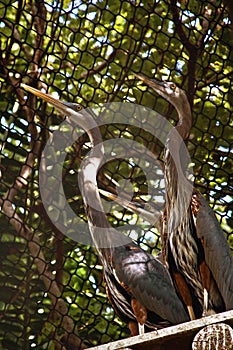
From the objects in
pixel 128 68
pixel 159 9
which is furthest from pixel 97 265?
pixel 159 9

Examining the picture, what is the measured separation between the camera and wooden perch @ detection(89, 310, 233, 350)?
2035 mm

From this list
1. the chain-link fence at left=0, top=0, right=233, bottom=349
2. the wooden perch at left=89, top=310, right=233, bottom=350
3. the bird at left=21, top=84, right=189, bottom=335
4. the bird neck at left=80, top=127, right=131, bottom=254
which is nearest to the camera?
the wooden perch at left=89, top=310, right=233, bottom=350

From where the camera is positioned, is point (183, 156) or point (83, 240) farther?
point (83, 240)

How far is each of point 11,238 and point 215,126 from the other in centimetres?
103

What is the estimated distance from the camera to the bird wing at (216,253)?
301 centimetres

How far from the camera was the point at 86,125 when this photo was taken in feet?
12.4

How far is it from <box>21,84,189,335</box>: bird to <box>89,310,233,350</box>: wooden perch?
956mm

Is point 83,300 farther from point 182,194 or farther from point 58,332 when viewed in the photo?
point 182,194

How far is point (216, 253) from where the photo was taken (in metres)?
3.02

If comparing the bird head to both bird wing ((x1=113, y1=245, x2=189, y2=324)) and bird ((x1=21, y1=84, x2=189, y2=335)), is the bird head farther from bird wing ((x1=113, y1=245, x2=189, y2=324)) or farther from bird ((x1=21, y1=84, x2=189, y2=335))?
bird wing ((x1=113, y1=245, x2=189, y2=324))

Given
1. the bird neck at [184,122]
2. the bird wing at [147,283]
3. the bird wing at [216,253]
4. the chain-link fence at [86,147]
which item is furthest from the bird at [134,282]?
the chain-link fence at [86,147]

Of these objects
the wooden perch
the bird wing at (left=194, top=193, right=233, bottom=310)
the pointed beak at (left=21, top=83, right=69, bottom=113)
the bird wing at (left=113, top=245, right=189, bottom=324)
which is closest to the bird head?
the pointed beak at (left=21, top=83, right=69, bottom=113)

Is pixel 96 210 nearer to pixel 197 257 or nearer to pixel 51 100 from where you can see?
pixel 197 257

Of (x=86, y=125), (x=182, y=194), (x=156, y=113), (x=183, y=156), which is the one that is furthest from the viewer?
(x=156, y=113)
